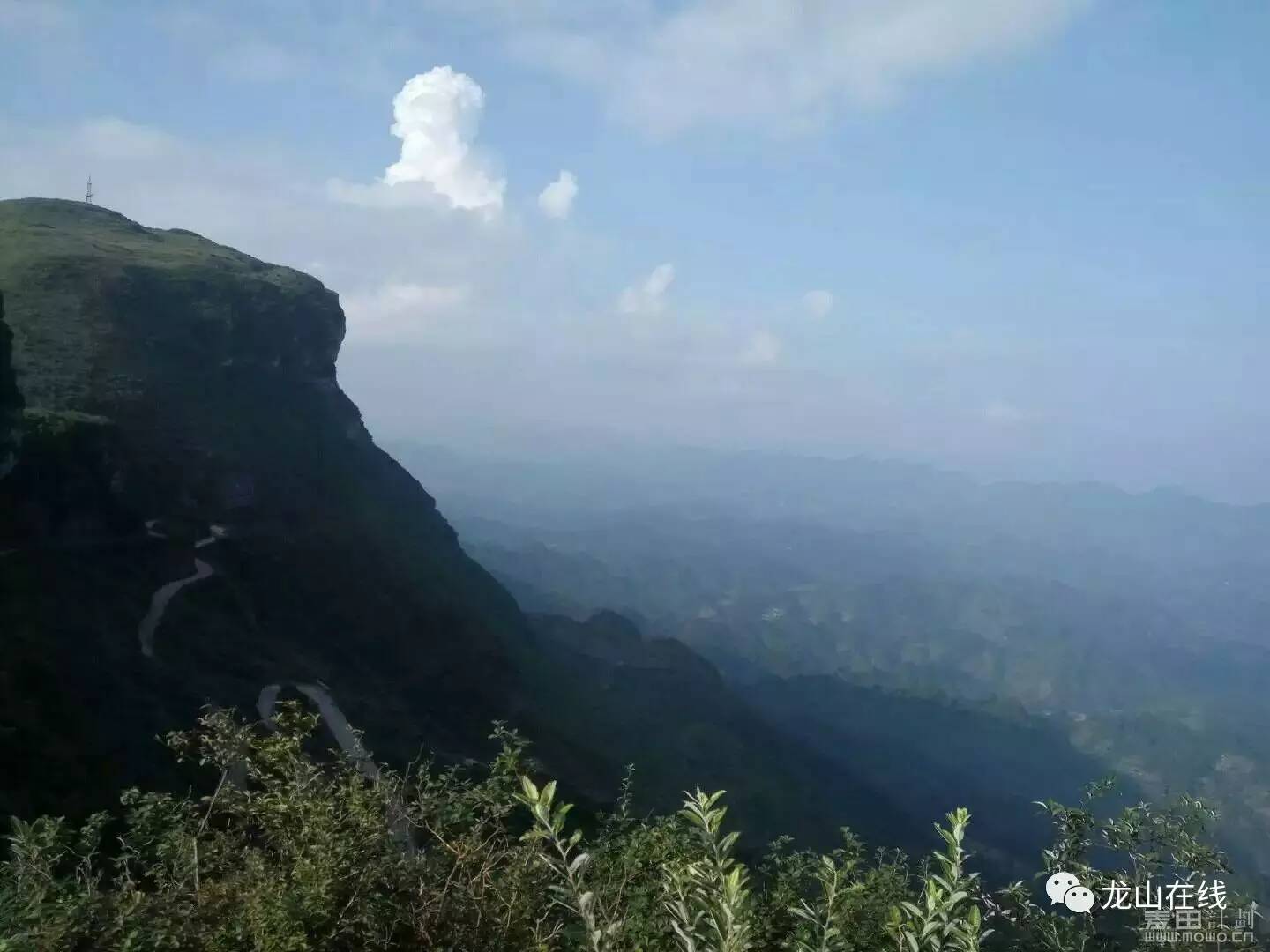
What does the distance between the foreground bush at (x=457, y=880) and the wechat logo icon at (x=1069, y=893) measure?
19cm

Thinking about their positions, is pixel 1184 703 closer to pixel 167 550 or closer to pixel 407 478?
pixel 407 478

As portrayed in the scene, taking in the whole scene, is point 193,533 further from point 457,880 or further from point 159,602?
point 457,880

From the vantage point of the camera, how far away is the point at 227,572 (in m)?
38.4

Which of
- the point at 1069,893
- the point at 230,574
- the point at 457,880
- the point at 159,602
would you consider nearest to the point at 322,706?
the point at 159,602

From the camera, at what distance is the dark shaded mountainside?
1069 inches

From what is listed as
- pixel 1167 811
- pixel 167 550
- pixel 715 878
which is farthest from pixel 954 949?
pixel 167 550

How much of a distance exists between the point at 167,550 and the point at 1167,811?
39698 millimetres

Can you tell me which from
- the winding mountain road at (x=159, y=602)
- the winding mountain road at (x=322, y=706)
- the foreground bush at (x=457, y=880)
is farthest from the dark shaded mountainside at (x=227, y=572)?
the foreground bush at (x=457, y=880)

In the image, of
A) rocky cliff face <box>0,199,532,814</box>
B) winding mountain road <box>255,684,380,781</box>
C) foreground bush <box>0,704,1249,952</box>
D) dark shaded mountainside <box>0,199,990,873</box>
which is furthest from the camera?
winding mountain road <box>255,684,380,781</box>

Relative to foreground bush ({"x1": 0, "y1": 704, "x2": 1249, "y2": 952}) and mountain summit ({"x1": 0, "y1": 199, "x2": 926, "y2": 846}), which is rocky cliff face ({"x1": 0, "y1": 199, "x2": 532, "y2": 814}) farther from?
foreground bush ({"x1": 0, "y1": 704, "x2": 1249, "y2": 952})

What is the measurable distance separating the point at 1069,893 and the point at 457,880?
15.0 feet

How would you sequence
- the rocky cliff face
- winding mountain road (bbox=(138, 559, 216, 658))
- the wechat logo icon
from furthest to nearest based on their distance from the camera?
winding mountain road (bbox=(138, 559, 216, 658)), the rocky cliff face, the wechat logo icon

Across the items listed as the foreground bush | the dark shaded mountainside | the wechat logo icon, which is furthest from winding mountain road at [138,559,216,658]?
the wechat logo icon

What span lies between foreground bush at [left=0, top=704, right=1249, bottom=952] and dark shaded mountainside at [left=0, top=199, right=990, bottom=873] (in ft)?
54.3
